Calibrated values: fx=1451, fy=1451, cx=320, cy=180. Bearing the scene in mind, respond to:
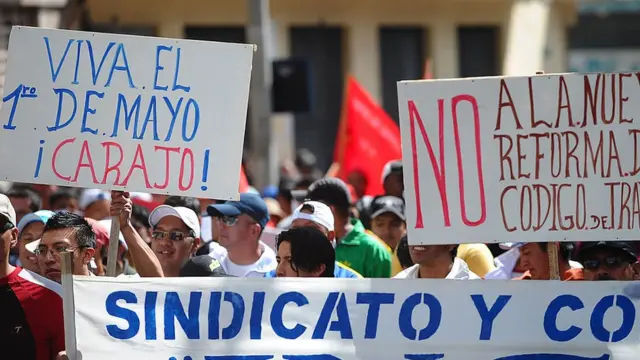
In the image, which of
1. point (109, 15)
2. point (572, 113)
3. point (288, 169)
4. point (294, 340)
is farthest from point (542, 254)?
point (109, 15)

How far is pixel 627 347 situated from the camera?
5.54m

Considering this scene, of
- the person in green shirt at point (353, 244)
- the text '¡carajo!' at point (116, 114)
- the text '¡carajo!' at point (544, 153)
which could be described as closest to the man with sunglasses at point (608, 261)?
the text '¡carajo!' at point (544, 153)

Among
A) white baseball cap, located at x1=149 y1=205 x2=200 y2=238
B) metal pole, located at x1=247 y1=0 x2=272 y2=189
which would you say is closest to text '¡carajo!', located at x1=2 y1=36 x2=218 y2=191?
white baseball cap, located at x1=149 y1=205 x2=200 y2=238

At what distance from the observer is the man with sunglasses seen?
642 centimetres

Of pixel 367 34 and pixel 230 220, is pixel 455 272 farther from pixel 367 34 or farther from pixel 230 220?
pixel 367 34

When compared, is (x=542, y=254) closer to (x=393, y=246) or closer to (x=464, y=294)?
(x=464, y=294)

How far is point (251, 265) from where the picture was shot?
286 inches

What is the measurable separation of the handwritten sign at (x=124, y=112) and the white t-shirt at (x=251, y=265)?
1.30 meters

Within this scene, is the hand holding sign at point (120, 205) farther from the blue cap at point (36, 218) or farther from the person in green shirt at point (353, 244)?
the person in green shirt at point (353, 244)

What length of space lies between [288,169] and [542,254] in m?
12.2

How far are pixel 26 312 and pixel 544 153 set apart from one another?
6.86 ft

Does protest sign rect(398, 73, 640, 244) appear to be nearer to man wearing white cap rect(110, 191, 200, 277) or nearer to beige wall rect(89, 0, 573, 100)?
man wearing white cap rect(110, 191, 200, 277)

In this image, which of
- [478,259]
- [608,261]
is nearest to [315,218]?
[478,259]

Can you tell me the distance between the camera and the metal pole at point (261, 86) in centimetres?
1449
